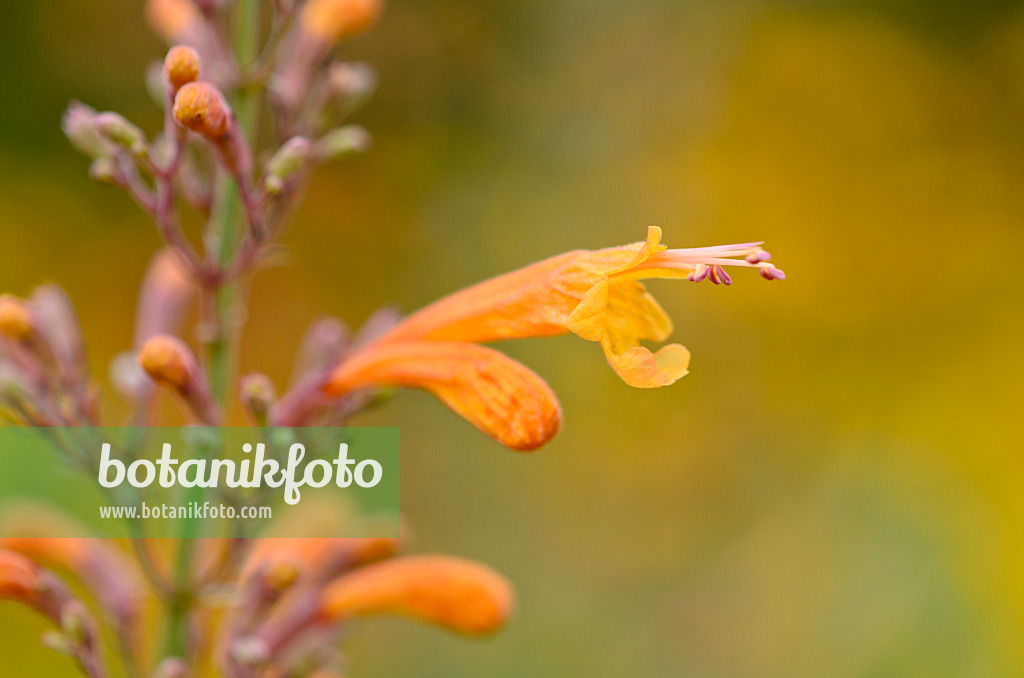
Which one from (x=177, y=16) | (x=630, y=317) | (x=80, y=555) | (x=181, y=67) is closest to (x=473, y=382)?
(x=630, y=317)

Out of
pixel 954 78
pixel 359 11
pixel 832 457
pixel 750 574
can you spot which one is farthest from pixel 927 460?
pixel 359 11

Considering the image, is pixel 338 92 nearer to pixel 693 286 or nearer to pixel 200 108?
pixel 200 108

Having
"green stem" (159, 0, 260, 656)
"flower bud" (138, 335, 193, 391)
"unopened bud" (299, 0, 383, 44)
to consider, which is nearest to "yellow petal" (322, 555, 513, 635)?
"green stem" (159, 0, 260, 656)

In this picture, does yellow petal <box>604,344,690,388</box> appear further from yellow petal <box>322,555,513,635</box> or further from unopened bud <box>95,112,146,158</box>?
unopened bud <box>95,112,146,158</box>

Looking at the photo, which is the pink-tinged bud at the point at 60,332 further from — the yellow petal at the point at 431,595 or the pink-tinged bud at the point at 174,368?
the yellow petal at the point at 431,595

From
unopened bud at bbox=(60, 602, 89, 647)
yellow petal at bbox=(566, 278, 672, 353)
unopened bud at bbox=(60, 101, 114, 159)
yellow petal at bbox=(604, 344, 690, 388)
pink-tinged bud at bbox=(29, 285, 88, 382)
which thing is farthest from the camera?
pink-tinged bud at bbox=(29, 285, 88, 382)

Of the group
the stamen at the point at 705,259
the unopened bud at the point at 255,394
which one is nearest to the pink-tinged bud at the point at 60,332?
the unopened bud at the point at 255,394
